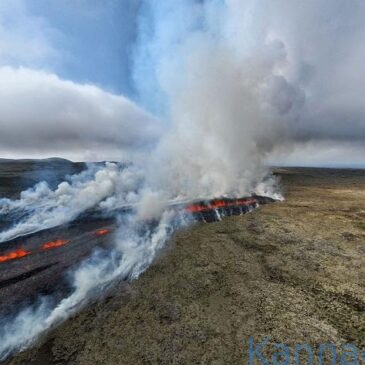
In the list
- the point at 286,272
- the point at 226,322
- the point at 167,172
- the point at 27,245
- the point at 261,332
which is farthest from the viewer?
the point at 167,172

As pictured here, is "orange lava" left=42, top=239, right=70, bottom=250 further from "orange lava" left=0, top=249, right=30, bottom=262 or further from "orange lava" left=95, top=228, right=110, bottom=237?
"orange lava" left=95, top=228, right=110, bottom=237

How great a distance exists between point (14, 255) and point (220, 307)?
54.8 ft

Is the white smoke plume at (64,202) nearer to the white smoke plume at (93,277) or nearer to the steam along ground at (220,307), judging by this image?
the white smoke plume at (93,277)

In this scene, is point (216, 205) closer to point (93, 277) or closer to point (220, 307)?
point (93, 277)

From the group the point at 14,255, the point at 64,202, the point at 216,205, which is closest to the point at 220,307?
the point at 14,255

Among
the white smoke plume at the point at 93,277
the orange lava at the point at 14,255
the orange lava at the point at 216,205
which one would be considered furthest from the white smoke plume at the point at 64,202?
the white smoke plume at the point at 93,277

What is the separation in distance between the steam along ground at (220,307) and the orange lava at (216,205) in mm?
12140

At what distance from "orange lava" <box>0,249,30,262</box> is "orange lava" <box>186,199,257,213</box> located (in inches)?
717

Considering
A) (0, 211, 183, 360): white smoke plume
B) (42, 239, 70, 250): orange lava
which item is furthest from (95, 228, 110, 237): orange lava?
(42, 239, 70, 250): orange lava

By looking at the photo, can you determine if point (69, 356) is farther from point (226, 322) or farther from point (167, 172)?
point (167, 172)

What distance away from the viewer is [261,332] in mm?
11281

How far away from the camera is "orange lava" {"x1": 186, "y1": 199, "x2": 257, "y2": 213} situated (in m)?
35.1

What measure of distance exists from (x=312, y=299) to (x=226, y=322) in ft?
15.7

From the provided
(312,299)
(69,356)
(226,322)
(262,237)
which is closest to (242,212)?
(262,237)
